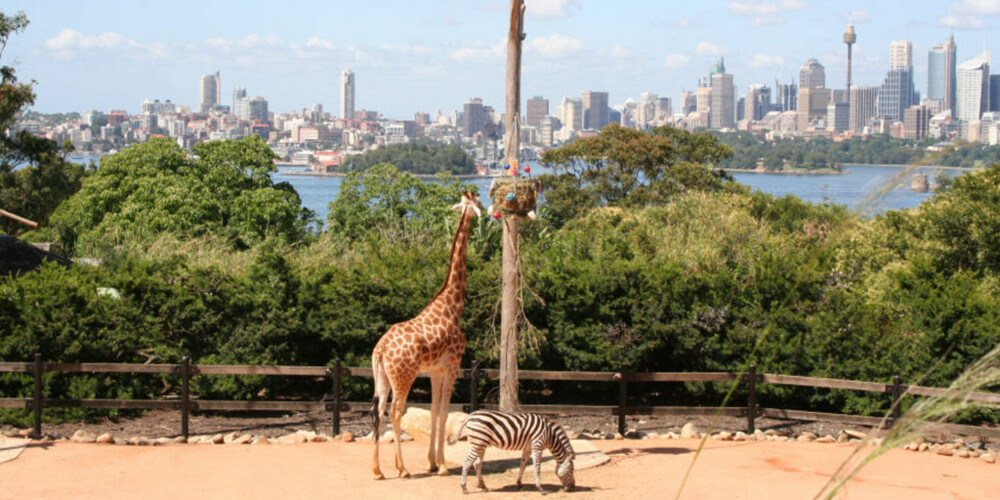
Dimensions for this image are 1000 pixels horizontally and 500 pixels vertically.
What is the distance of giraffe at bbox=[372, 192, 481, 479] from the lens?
9414 mm

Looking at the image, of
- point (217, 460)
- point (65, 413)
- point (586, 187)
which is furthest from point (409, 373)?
point (586, 187)

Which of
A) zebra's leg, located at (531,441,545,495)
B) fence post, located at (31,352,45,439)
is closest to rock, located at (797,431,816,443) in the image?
zebra's leg, located at (531,441,545,495)

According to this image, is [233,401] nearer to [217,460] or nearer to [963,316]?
[217,460]

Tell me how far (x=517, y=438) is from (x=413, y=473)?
1.48 m

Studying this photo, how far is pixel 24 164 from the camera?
4569 cm

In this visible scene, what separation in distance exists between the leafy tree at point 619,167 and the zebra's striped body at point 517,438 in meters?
38.1

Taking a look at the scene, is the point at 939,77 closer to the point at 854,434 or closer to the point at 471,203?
the point at 854,434

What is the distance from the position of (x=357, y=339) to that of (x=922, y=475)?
7142mm

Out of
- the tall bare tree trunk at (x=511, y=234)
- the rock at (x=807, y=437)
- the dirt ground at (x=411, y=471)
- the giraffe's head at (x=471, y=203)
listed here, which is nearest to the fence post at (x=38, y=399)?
the dirt ground at (x=411, y=471)

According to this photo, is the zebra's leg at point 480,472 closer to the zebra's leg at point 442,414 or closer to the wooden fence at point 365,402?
the zebra's leg at point 442,414

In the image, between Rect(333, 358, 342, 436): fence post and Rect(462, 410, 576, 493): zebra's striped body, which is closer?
Rect(462, 410, 576, 493): zebra's striped body

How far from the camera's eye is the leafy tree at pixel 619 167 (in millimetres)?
47469

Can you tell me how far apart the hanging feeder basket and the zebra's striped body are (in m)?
2.10

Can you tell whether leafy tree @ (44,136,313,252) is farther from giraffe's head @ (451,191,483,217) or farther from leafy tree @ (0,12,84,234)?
giraffe's head @ (451,191,483,217)
